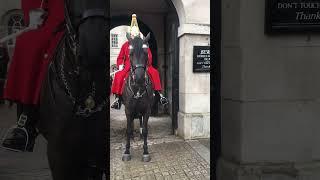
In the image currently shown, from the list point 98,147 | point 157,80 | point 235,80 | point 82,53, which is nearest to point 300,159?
point 235,80

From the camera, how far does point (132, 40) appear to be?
7.39 metres

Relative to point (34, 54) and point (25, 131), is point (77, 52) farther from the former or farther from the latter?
point (25, 131)

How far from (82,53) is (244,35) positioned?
1.49 m

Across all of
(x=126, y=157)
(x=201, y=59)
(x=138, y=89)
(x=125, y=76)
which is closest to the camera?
(x=126, y=157)

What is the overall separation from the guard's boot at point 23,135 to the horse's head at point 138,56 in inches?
146

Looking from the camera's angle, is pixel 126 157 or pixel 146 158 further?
pixel 126 157

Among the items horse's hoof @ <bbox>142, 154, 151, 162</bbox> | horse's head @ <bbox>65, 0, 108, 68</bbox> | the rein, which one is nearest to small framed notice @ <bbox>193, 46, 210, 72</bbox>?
horse's hoof @ <bbox>142, 154, 151, 162</bbox>

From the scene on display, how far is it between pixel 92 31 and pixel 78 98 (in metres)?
0.63

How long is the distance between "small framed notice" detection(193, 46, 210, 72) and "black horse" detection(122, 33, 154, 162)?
1716 millimetres

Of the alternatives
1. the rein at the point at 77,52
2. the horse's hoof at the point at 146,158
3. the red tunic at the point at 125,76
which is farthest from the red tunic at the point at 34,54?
the red tunic at the point at 125,76

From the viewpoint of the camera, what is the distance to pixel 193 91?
9.69m

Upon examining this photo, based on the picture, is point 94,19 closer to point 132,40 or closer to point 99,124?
point 99,124

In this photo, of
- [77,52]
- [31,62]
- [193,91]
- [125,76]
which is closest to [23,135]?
[31,62]

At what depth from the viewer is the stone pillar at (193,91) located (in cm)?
952
